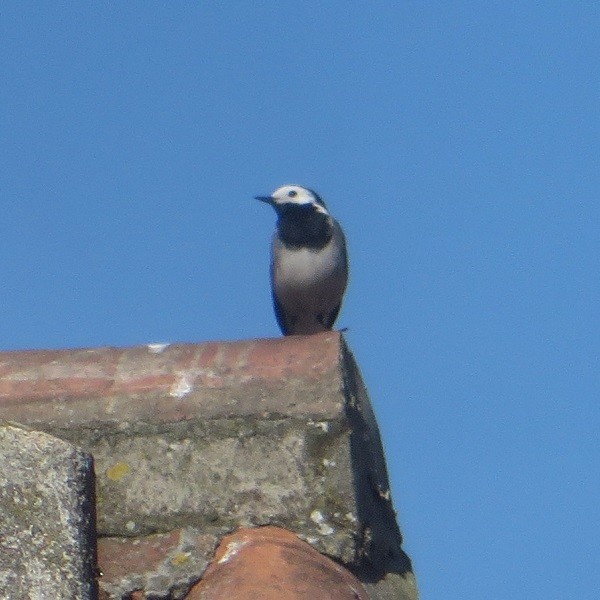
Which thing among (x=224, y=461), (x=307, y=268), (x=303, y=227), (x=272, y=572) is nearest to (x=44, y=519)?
(x=272, y=572)

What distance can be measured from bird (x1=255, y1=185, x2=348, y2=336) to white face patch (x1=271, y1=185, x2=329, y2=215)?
38 mm

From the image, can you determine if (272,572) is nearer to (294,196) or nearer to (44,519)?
(44,519)

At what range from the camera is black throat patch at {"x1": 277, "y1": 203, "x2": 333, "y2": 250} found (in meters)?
8.97

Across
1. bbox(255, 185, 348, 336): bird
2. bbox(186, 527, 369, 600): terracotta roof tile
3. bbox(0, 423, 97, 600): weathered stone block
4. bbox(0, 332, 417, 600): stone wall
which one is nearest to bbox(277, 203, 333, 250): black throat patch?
bbox(255, 185, 348, 336): bird

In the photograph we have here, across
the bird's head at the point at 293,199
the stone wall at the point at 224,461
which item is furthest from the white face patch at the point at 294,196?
the stone wall at the point at 224,461

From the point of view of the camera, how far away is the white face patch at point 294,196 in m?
9.57

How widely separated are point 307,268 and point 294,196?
1.01m

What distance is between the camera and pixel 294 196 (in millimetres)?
9648

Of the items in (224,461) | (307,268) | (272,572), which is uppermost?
(224,461)

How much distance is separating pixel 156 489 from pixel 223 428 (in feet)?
0.61

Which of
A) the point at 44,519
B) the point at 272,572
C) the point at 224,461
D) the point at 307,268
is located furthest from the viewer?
the point at 307,268

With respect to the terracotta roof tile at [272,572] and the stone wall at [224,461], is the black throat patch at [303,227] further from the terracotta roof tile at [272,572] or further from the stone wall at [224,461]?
the terracotta roof tile at [272,572]

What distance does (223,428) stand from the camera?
2.81 meters

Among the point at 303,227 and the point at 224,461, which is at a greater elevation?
the point at 224,461
